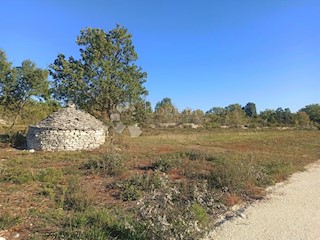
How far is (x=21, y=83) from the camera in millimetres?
26938

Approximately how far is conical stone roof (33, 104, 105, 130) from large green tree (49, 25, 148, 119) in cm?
286

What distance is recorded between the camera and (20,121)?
1527 inches

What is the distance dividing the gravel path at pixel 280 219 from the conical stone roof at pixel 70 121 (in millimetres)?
13442

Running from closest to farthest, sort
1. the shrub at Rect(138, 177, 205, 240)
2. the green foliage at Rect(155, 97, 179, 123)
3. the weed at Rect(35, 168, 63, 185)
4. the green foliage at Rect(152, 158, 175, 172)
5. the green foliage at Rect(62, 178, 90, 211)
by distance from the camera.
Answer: the shrub at Rect(138, 177, 205, 240), the green foliage at Rect(62, 178, 90, 211), the weed at Rect(35, 168, 63, 185), the green foliage at Rect(152, 158, 175, 172), the green foliage at Rect(155, 97, 179, 123)

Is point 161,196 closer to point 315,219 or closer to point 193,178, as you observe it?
point 315,219

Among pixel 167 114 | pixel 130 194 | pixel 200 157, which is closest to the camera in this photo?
pixel 130 194

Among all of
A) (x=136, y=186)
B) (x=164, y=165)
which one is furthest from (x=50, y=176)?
(x=164, y=165)

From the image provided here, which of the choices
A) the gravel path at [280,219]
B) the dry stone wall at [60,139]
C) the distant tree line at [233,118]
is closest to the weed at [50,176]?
the gravel path at [280,219]

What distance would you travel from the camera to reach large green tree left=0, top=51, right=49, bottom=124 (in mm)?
25789

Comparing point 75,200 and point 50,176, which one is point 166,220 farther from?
point 50,176

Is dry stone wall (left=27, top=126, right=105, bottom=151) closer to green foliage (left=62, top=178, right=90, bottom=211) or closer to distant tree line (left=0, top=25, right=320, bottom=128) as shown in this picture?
distant tree line (left=0, top=25, right=320, bottom=128)

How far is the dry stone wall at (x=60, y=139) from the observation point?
18531 mm

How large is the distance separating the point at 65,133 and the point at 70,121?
1009mm

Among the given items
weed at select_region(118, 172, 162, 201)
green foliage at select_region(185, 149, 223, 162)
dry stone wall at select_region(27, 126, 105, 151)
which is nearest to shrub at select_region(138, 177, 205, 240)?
weed at select_region(118, 172, 162, 201)
